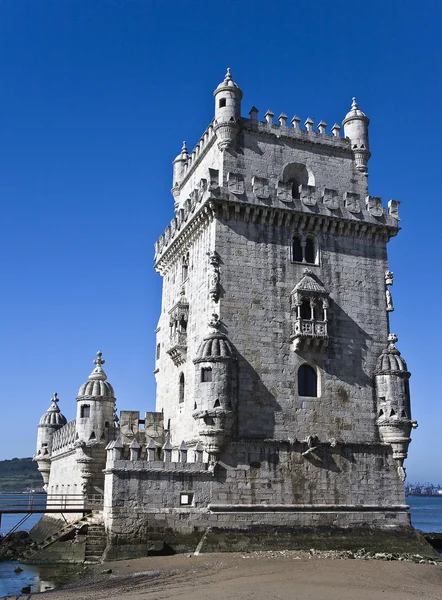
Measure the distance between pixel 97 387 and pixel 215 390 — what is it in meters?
10.0

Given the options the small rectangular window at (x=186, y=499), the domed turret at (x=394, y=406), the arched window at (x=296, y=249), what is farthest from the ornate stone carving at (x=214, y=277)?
the domed turret at (x=394, y=406)

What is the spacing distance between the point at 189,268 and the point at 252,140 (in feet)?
24.0

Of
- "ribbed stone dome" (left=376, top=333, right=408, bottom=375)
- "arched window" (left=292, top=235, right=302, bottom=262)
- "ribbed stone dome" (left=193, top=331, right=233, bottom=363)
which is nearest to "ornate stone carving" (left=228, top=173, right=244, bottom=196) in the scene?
"arched window" (left=292, top=235, right=302, bottom=262)

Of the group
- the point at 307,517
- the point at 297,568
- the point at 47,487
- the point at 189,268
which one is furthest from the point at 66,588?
the point at 47,487

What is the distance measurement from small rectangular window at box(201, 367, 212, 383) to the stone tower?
0.05 metres

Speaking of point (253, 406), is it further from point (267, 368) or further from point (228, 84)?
point (228, 84)

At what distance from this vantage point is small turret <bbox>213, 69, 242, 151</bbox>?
34.6m

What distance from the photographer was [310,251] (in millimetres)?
34781

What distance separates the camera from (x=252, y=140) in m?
35.4

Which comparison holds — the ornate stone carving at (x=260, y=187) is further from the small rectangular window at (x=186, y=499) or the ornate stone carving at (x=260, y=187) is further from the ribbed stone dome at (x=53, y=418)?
the ribbed stone dome at (x=53, y=418)

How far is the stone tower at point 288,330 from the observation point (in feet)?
101

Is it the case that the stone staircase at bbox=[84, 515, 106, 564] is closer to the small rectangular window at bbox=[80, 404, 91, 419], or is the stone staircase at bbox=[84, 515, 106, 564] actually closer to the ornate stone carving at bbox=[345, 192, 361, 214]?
the small rectangular window at bbox=[80, 404, 91, 419]

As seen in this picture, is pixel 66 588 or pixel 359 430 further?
pixel 359 430

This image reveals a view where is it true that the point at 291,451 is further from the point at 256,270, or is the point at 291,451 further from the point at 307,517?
the point at 256,270
